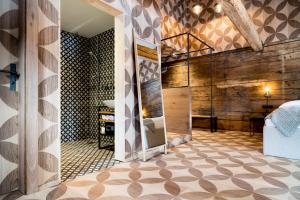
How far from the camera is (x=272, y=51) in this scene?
17.3ft

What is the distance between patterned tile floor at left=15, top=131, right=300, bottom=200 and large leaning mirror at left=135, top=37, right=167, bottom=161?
0.33 meters

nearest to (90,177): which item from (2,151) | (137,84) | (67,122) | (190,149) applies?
(2,151)

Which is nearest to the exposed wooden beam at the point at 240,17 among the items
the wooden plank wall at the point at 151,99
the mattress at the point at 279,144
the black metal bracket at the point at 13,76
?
the wooden plank wall at the point at 151,99

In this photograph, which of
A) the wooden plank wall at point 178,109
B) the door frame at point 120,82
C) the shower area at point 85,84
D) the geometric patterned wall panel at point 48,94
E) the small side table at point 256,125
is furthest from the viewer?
the small side table at point 256,125

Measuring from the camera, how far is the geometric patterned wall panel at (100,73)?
4926 mm

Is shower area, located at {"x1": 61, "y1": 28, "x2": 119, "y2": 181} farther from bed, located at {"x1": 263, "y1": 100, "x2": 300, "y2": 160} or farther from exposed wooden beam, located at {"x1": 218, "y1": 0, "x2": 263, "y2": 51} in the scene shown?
bed, located at {"x1": 263, "y1": 100, "x2": 300, "y2": 160}

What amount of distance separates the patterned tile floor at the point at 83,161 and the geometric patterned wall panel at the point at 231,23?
348 centimetres

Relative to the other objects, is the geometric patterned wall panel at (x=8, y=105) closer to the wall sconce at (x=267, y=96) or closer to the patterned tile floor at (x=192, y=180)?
the patterned tile floor at (x=192, y=180)

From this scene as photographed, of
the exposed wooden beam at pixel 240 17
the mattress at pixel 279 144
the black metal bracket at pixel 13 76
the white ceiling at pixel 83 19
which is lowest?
the mattress at pixel 279 144

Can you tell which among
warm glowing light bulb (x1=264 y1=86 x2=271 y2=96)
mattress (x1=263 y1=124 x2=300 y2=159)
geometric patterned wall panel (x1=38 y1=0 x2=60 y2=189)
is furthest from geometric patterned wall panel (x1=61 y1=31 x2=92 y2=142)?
warm glowing light bulb (x1=264 y1=86 x2=271 y2=96)

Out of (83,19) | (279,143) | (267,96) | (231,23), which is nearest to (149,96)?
(279,143)

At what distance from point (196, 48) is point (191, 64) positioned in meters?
0.56

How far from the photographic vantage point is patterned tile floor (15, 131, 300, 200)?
1.90 m

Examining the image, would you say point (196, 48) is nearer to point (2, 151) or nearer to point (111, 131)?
point (111, 131)
